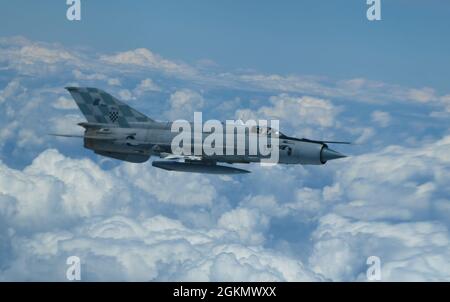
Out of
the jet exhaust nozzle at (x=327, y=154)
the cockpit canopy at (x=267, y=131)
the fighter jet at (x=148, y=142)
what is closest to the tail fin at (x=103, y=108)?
the fighter jet at (x=148, y=142)

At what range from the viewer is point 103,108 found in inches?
1815

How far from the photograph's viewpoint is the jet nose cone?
4056 centimetres

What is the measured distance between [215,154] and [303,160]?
5.75 metres

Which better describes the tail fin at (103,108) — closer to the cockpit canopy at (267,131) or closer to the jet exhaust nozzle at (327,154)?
the cockpit canopy at (267,131)

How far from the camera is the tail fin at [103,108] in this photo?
4544 centimetres

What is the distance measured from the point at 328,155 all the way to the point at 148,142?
40.1 ft

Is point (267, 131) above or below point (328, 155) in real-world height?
above

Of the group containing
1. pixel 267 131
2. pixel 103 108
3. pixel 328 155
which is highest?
pixel 103 108

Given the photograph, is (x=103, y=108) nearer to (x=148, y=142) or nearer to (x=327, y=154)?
(x=148, y=142)

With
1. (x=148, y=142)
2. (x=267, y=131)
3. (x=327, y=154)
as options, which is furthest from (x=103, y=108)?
(x=327, y=154)
